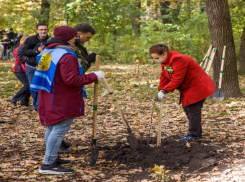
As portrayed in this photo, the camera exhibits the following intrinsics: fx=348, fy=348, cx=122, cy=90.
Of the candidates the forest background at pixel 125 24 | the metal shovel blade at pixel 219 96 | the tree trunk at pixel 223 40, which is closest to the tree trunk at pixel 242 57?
the forest background at pixel 125 24

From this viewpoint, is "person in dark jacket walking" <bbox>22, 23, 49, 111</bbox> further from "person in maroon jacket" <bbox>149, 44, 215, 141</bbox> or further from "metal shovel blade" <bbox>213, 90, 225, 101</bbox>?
"metal shovel blade" <bbox>213, 90, 225, 101</bbox>

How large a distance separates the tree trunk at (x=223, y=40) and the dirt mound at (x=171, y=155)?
14.1 feet

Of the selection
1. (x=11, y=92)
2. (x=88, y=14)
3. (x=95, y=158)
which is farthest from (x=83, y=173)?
(x=88, y=14)

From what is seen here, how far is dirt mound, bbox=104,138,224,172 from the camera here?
14.8ft

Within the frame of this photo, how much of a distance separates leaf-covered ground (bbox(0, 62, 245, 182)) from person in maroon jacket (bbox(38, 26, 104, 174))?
0.43 metres

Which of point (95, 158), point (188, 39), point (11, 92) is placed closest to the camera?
point (95, 158)

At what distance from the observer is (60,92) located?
4172 mm

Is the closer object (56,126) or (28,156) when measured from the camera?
(56,126)

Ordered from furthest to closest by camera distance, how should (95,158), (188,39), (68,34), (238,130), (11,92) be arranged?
1. (188,39)
2. (11,92)
3. (238,130)
4. (95,158)
5. (68,34)

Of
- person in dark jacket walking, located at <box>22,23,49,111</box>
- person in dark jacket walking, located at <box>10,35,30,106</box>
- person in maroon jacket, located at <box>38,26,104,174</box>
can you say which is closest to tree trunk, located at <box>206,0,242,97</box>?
person in dark jacket walking, located at <box>22,23,49,111</box>

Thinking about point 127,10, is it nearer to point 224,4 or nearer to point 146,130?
point 224,4

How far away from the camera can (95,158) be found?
187 inches

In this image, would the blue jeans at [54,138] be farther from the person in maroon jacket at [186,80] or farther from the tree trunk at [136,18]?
the tree trunk at [136,18]

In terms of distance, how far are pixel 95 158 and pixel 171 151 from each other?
1087mm
